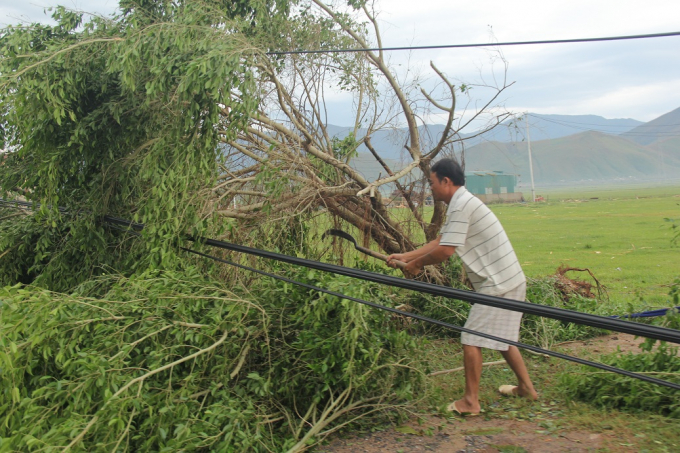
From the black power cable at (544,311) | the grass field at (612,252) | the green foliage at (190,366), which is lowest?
the grass field at (612,252)

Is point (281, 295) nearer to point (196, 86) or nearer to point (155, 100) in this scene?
point (196, 86)

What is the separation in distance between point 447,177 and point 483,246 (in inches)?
22.6

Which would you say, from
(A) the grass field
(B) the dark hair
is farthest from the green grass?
(B) the dark hair

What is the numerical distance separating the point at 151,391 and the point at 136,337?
457mm

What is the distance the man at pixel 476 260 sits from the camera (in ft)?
13.8

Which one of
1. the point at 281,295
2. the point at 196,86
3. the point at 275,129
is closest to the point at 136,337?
the point at 281,295

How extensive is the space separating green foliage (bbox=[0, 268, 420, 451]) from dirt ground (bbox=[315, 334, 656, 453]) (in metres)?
0.23

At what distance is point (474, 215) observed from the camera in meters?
4.26

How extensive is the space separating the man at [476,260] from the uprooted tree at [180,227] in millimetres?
474

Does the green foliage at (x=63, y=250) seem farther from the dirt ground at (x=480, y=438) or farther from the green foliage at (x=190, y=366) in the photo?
the dirt ground at (x=480, y=438)

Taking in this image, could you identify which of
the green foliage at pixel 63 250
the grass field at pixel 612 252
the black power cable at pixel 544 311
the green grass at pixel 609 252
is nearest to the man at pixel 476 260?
the black power cable at pixel 544 311

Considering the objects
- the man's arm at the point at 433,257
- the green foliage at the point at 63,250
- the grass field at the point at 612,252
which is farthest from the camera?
the grass field at the point at 612,252

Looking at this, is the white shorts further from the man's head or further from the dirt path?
the man's head

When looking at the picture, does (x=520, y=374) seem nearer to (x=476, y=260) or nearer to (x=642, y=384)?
(x=642, y=384)
